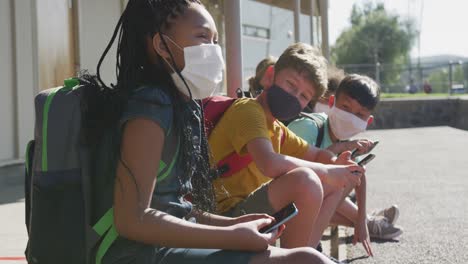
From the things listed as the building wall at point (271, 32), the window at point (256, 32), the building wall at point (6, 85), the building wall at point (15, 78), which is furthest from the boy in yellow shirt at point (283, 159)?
the window at point (256, 32)

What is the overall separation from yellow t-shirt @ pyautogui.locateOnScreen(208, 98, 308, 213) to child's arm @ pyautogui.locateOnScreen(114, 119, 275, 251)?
993mm

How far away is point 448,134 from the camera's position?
52.3ft

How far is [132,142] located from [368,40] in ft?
247

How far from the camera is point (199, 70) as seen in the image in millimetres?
2127

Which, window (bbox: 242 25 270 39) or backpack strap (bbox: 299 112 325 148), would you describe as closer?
backpack strap (bbox: 299 112 325 148)

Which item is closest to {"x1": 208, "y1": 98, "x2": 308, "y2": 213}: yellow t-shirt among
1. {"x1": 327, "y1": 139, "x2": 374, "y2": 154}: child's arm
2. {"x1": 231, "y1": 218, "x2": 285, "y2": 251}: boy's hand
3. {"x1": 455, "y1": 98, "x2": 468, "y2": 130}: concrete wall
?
{"x1": 327, "y1": 139, "x2": 374, "y2": 154}: child's arm

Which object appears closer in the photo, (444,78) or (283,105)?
(283,105)

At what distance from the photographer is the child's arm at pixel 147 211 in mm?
1862

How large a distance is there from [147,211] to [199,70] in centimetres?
49

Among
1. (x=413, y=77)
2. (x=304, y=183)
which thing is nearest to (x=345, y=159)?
(x=304, y=183)

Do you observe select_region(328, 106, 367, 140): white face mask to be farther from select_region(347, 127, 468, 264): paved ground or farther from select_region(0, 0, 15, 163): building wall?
select_region(0, 0, 15, 163): building wall

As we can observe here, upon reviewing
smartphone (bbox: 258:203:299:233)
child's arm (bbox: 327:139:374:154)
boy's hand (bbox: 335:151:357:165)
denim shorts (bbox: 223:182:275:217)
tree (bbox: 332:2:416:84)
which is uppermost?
tree (bbox: 332:2:416:84)

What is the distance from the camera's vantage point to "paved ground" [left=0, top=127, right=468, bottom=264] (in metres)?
4.43

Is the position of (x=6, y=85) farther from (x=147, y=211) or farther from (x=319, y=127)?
(x=147, y=211)
